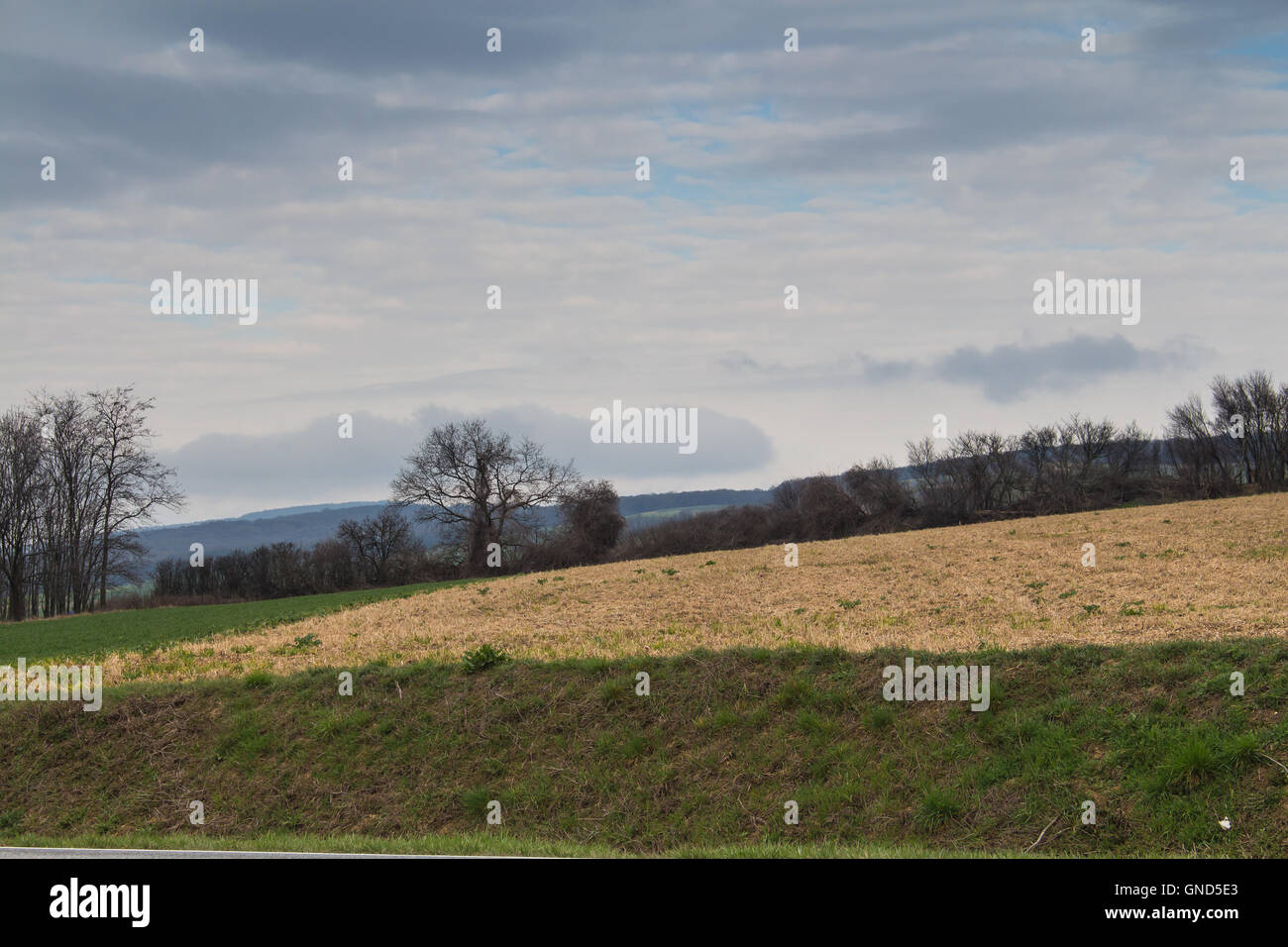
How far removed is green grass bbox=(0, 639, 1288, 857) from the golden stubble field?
166 centimetres

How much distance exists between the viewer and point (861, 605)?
81.2 ft

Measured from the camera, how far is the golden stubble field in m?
18.9

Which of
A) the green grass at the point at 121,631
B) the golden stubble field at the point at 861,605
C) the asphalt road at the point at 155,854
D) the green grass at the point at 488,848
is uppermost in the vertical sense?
the golden stubble field at the point at 861,605

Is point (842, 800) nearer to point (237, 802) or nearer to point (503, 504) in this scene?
point (237, 802)

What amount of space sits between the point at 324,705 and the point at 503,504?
72598 mm

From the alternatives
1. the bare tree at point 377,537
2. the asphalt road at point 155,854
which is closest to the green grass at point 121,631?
the asphalt road at point 155,854

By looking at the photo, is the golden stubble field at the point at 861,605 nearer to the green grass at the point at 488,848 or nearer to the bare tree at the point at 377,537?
the green grass at the point at 488,848

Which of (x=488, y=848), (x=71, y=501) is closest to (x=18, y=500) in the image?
(x=71, y=501)

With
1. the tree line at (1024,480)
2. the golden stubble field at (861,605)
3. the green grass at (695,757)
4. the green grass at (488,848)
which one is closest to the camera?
the green grass at (488,848)

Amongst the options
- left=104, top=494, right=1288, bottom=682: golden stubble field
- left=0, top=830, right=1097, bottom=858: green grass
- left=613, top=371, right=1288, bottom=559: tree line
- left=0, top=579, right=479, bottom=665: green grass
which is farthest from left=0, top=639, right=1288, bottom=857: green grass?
left=613, top=371, right=1288, bottom=559: tree line

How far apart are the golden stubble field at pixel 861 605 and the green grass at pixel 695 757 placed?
65.5 inches

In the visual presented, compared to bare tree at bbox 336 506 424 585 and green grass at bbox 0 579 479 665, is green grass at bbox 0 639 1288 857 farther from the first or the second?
bare tree at bbox 336 506 424 585

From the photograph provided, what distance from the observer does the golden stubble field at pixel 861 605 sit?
18859mm
